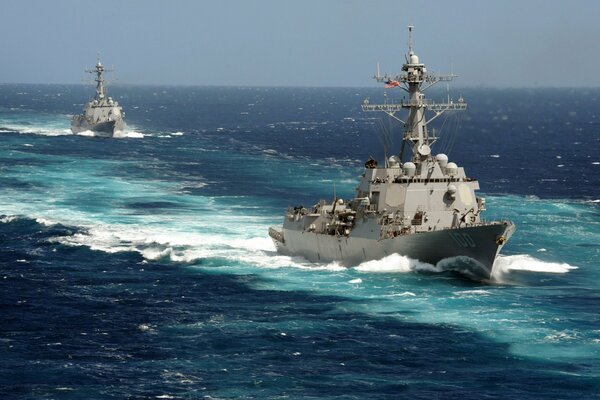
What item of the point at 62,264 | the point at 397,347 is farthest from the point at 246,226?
the point at 397,347

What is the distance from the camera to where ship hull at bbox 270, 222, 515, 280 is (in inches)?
2322

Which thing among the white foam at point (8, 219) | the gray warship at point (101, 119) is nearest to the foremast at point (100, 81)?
the gray warship at point (101, 119)

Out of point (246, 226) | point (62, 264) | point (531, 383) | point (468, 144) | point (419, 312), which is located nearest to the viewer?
point (531, 383)

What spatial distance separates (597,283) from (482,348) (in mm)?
16102

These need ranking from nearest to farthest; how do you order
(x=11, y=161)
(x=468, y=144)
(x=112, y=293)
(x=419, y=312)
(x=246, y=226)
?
1. (x=419, y=312)
2. (x=112, y=293)
3. (x=246, y=226)
4. (x=11, y=161)
5. (x=468, y=144)

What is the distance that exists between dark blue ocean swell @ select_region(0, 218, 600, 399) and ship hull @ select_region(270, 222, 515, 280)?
649 cm

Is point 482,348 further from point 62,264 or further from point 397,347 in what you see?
point 62,264

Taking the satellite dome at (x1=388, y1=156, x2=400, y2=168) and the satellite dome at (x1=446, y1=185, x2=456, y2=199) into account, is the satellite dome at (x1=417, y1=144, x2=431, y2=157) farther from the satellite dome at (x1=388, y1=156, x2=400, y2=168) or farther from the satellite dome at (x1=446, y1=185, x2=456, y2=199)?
the satellite dome at (x1=446, y1=185, x2=456, y2=199)

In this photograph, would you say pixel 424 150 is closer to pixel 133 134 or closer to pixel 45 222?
pixel 45 222

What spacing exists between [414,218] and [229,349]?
19581 millimetres

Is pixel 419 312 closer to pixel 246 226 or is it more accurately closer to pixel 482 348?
pixel 482 348

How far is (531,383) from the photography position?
41.7 meters

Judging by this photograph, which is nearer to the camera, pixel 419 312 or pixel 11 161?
pixel 419 312

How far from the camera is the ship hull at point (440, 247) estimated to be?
5897cm
